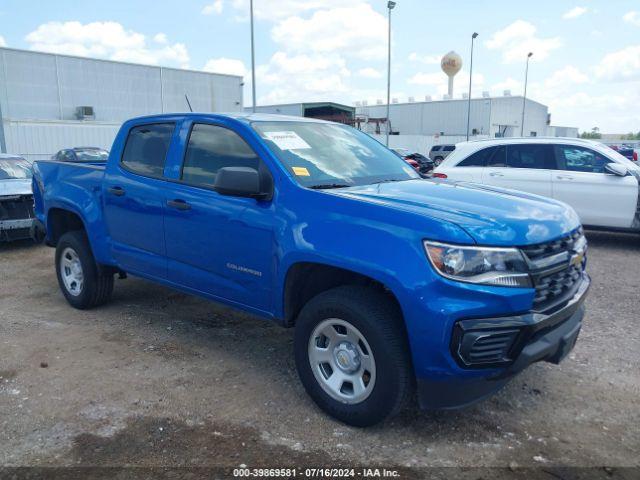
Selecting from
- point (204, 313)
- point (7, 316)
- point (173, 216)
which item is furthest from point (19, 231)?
point (173, 216)

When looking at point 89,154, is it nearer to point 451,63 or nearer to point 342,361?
point 342,361

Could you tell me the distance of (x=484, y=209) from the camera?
310cm

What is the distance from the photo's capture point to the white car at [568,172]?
8.18 metres

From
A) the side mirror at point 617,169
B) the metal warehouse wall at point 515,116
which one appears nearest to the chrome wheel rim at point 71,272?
the side mirror at point 617,169

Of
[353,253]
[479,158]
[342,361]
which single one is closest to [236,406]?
[342,361]

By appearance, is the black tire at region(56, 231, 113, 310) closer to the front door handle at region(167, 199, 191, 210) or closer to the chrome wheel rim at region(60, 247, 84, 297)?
the chrome wheel rim at region(60, 247, 84, 297)

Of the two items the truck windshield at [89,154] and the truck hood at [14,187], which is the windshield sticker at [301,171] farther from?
the truck windshield at [89,154]

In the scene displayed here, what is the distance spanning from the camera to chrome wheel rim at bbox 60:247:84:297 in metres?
5.50

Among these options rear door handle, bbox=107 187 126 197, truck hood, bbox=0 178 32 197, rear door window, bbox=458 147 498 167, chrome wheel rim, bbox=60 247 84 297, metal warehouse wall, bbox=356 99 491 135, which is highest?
metal warehouse wall, bbox=356 99 491 135

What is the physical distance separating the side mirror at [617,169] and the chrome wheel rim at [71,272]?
7487 millimetres

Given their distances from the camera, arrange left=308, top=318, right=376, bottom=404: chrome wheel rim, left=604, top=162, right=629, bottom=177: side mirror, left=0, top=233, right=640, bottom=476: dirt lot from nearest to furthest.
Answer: left=0, top=233, right=640, bottom=476: dirt lot → left=308, top=318, right=376, bottom=404: chrome wheel rim → left=604, top=162, right=629, bottom=177: side mirror

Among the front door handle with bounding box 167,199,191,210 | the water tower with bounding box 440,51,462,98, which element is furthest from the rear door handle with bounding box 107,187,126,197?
the water tower with bounding box 440,51,462,98

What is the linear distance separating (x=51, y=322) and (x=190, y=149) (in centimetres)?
238

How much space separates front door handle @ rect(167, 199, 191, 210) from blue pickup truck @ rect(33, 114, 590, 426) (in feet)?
0.09
